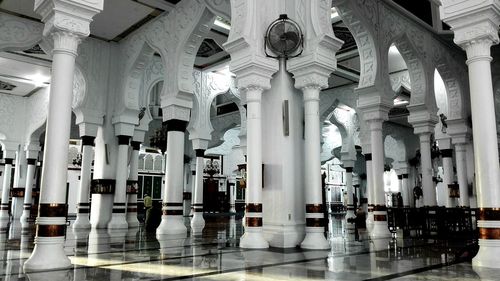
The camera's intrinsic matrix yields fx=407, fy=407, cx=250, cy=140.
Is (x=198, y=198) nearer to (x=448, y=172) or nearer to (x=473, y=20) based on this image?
(x=448, y=172)

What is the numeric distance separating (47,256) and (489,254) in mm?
4723

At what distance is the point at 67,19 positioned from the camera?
4695 mm

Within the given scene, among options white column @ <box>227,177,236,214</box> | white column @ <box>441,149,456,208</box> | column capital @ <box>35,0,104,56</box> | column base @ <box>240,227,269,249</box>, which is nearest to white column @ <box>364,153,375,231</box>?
white column @ <box>441,149,456,208</box>

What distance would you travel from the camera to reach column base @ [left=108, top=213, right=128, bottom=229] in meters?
10.3

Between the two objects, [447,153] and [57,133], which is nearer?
[57,133]

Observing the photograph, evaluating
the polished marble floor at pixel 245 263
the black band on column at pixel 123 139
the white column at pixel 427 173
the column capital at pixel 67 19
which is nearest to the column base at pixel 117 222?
the black band on column at pixel 123 139

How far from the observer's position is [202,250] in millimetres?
6000

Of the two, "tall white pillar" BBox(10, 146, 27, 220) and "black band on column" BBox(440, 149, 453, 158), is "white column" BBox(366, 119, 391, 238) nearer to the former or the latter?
"black band on column" BBox(440, 149, 453, 158)

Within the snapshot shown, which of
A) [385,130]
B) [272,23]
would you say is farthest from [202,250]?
[385,130]

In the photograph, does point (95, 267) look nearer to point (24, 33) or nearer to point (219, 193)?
point (24, 33)

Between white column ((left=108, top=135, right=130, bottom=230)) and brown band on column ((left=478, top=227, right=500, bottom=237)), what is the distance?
8.31 m

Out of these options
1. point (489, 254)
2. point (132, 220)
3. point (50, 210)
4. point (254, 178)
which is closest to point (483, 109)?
point (489, 254)

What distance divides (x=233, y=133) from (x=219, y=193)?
3.93m

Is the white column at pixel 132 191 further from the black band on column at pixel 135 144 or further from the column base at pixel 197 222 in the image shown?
the column base at pixel 197 222
